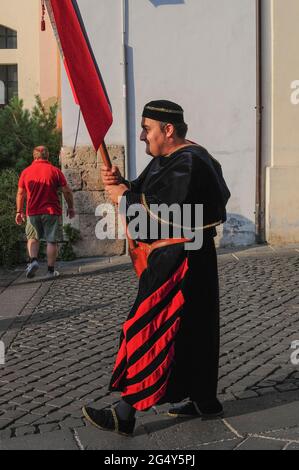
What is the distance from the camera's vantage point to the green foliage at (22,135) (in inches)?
489

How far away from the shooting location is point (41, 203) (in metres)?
9.65

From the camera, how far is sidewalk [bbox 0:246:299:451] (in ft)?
13.8

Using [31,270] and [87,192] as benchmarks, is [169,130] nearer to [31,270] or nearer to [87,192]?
[31,270]

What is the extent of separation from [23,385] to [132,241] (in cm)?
153

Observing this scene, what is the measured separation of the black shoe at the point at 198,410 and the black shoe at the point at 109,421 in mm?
385

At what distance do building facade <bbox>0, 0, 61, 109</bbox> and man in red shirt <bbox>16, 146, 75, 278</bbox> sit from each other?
8377mm

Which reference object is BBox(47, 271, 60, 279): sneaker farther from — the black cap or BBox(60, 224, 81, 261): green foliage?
the black cap

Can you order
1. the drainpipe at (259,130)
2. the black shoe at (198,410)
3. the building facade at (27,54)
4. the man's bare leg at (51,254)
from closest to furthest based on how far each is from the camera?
the black shoe at (198,410) → the man's bare leg at (51,254) → the drainpipe at (259,130) → the building facade at (27,54)

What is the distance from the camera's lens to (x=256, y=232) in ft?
36.6

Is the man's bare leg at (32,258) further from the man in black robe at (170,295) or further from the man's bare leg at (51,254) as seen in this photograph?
the man in black robe at (170,295)

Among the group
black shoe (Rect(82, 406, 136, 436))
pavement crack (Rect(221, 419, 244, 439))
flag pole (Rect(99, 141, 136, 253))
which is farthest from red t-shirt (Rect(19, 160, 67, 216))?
pavement crack (Rect(221, 419, 244, 439))

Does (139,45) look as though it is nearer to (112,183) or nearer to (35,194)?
(35,194)
